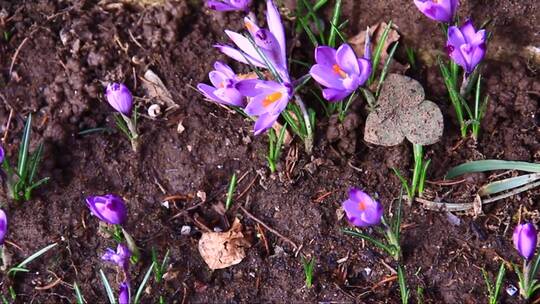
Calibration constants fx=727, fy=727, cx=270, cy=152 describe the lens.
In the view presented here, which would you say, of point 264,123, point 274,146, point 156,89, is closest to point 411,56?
point 274,146

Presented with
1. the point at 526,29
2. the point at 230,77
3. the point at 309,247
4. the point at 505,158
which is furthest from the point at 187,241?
the point at 526,29

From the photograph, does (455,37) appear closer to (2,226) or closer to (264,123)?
(264,123)

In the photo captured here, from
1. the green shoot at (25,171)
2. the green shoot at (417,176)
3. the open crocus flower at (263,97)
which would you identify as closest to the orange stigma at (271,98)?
the open crocus flower at (263,97)

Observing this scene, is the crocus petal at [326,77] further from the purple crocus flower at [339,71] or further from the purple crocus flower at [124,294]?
the purple crocus flower at [124,294]

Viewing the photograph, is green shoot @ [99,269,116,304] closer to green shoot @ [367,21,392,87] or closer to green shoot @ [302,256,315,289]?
green shoot @ [302,256,315,289]

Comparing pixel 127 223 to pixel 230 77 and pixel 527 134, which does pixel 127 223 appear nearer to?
pixel 230 77

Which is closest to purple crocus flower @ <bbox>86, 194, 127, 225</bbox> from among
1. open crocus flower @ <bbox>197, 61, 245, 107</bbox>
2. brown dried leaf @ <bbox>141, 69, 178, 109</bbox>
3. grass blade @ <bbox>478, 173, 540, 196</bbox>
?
open crocus flower @ <bbox>197, 61, 245, 107</bbox>
